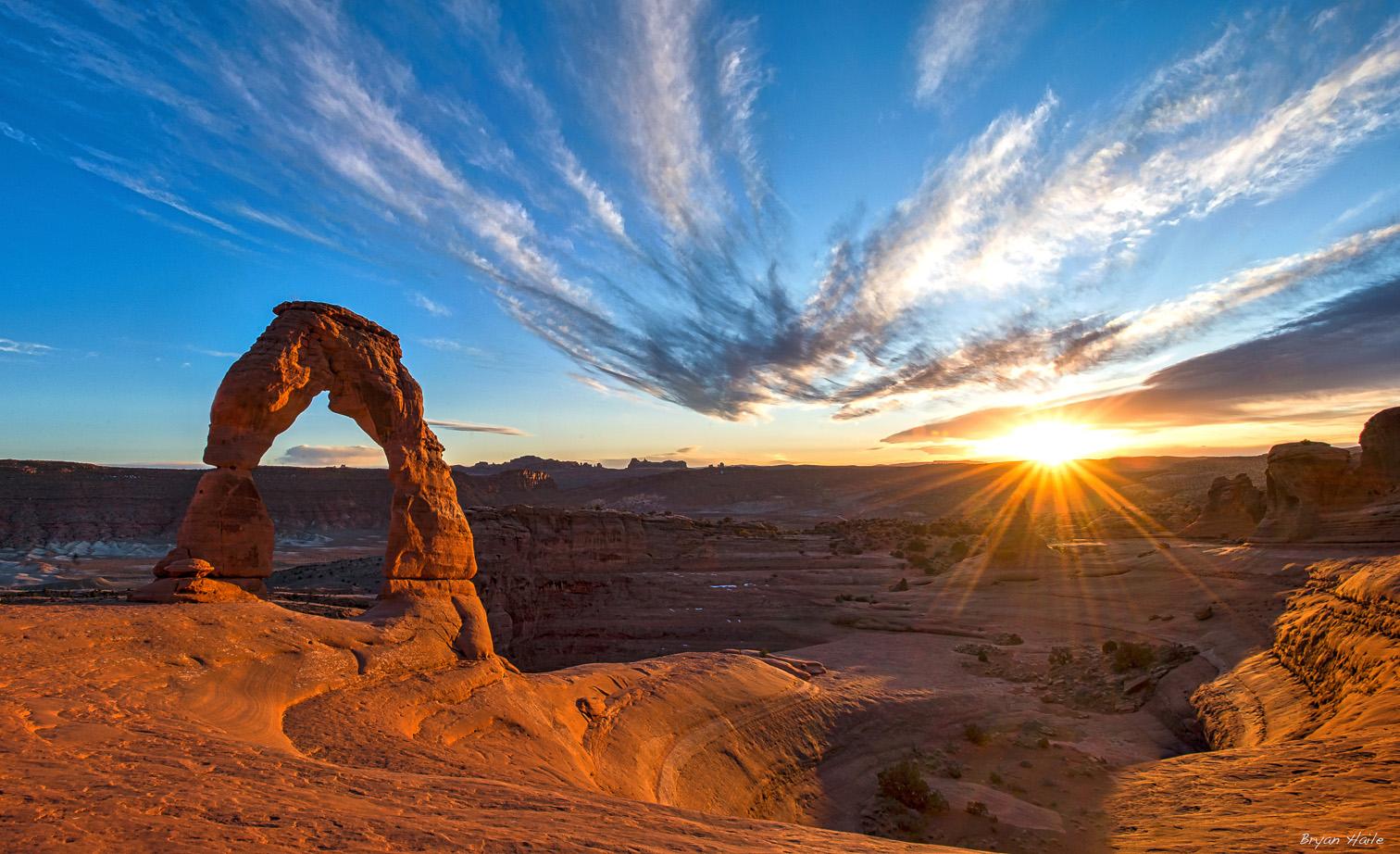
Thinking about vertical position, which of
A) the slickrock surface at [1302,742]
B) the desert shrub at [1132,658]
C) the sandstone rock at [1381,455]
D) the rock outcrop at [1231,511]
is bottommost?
the desert shrub at [1132,658]

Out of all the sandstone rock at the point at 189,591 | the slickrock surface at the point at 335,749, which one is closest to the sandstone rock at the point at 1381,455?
the slickrock surface at the point at 335,749

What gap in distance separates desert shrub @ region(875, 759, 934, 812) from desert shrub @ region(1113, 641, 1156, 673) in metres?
9.79

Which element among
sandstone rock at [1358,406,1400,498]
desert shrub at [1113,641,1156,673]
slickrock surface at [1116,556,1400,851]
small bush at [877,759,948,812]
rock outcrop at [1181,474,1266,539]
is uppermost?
sandstone rock at [1358,406,1400,498]

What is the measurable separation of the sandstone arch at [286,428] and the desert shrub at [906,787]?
7.97 meters

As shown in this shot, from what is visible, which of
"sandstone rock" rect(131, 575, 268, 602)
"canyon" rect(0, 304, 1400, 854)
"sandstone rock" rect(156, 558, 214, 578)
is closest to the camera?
"canyon" rect(0, 304, 1400, 854)

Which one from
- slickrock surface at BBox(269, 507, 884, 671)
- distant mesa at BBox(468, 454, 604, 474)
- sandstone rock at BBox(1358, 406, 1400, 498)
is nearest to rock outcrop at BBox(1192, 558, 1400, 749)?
sandstone rock at BBox(1358, 406, 1400, 498)

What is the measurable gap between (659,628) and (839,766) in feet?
37.8

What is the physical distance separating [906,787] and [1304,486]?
2411cm

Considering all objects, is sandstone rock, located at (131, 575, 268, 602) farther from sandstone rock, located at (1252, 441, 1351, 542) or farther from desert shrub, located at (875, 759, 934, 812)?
sandstone rock, located at (1252, 441, 1351, 542)

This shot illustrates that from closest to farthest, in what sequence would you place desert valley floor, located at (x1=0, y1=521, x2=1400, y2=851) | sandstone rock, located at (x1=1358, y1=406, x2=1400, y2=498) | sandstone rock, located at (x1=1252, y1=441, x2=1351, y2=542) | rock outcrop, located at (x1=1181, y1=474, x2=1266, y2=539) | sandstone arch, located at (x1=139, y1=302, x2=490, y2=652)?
desert valley floor, located at (x1=0, y1=521, x2=1400, y2=851), sandstone arch, located at (x1=139, y1=302, x2=490, y2=652), sandstone rock, located at (x1=1358, y1=406, x2=1400, y2=498), sandstone rock, located at (x1=1252, y1=441, x2=1351, y2=542), rock outcrop, located at (x1=1181, y1=474, x2=1266, y2=539)

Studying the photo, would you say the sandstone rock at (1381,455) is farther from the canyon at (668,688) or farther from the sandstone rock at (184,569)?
the sandstone rock at (184,569)

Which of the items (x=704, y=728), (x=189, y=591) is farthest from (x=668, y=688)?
(x=189, y=591)

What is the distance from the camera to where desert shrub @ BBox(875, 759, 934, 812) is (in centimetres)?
1072

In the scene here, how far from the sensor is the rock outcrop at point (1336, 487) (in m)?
21.6
